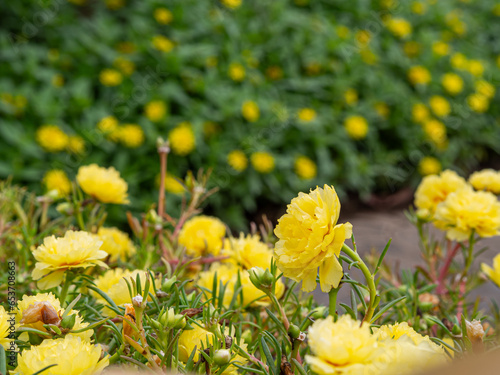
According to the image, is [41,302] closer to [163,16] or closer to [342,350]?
[342,350]

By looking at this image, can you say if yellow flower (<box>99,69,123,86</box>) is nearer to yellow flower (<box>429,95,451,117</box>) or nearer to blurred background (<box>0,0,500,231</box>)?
blurred background (<box>0,0,500,231</box>)

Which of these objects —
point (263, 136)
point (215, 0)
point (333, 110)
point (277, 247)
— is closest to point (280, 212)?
point (263, 136)

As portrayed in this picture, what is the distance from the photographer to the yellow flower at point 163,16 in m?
2.39

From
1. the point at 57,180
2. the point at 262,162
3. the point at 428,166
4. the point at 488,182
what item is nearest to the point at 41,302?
the point at 488,182

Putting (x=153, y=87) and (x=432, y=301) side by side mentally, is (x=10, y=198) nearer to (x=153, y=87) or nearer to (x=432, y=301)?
(x=432, y=301)

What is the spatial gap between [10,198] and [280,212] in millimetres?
1654

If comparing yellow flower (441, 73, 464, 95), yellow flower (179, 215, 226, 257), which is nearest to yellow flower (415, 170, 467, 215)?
yellow flower (179, 215, 226, 257)

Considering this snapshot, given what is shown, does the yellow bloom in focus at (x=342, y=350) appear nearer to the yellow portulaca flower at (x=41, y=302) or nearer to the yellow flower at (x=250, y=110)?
the yellow portulaca flower at (x=41, y=302)

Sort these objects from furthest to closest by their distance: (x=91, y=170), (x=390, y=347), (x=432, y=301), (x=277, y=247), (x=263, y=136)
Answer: (x=263, y=136) → (x=91, y=170) → (x=432, y=301) → (x=277, y=247) → (x=390, y=347)

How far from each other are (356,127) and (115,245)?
197 centimetres

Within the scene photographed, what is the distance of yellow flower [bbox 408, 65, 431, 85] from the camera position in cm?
283

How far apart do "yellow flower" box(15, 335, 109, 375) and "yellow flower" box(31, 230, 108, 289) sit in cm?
11

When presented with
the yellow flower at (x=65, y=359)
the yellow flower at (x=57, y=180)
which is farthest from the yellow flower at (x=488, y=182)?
the yellow flower at (x=57, y=180)

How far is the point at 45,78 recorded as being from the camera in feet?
7.24
